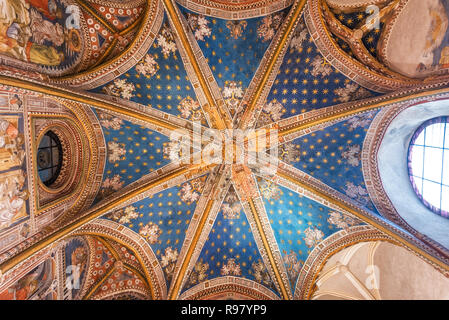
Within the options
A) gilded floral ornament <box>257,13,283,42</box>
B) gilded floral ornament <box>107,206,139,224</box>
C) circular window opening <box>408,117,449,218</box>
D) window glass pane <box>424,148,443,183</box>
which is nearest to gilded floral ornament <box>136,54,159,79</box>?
gilded floral ornament <box>257,13,283,42</box>

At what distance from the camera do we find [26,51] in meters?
5.89

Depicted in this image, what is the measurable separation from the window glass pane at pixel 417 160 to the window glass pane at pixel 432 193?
376 mm

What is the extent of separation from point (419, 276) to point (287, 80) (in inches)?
291

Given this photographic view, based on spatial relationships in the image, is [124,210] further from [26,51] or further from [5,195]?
[26,51]

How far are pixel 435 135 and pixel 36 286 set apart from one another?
1201 cm

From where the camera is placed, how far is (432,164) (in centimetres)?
748

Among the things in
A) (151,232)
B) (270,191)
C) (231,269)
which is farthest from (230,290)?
(270,191)

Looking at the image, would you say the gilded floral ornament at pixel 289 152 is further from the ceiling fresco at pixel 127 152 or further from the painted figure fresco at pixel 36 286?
the painted figure fresco at pixel 36 286

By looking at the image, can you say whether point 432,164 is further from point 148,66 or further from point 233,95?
point 148,66

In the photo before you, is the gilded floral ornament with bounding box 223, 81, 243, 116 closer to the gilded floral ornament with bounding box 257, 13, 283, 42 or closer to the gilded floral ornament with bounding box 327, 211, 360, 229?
the gilded floral ornament with bounding box 257, 13, 283, 42

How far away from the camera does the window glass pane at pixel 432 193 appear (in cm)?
736

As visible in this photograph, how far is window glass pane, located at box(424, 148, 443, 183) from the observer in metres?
7.29

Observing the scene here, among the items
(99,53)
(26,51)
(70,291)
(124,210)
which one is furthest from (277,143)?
(70,291)
